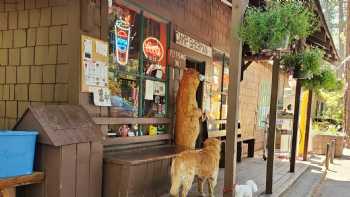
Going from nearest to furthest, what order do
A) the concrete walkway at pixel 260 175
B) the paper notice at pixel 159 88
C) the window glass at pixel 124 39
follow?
the window glass at pixel 124 39
the paper notice at pixel 159 88
the concrete walkway at pixel 260 175

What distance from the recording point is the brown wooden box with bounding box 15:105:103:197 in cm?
345

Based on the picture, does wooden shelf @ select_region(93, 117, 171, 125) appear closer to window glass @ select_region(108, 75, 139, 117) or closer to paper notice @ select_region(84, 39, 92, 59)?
window glass @ select_region(108, 75, 139, 117)

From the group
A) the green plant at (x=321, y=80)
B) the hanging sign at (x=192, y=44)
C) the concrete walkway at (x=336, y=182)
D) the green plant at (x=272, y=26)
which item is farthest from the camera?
the green plant at (x=321, y=80)

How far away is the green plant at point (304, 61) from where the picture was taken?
606 cm

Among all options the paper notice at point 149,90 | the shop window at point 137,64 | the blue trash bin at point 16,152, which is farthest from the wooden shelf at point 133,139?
the blue trash bin at point 16,152

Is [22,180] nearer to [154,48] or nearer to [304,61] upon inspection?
[154,48]

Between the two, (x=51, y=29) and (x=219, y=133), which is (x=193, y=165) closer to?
(x=51, y=29)

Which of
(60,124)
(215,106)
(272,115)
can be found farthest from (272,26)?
(215,106)

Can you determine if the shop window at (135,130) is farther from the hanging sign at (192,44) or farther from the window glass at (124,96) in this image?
the hanging sign at (192,44)

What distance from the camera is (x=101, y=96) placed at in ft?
13.9

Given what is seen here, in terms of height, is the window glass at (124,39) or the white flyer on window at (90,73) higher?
the window glass at (124,39)

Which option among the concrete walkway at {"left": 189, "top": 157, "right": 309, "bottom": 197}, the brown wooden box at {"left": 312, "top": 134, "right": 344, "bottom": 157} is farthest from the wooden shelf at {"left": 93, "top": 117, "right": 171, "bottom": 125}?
the brown wooden box at {"left": 312, "top": 134, "right": 344, "bottom": 157}

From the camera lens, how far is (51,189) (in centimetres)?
348

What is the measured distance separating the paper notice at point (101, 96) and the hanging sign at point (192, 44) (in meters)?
1.93
